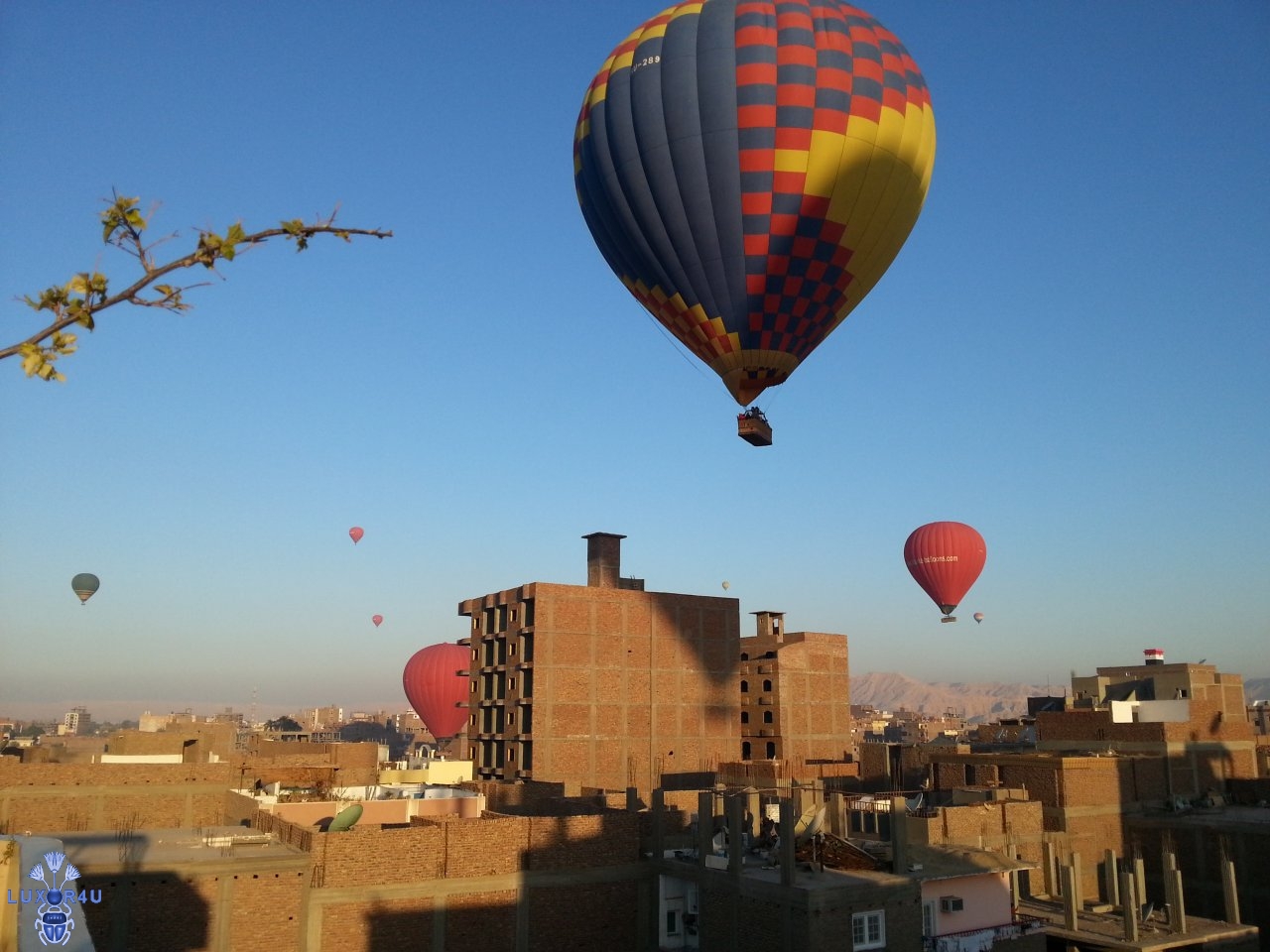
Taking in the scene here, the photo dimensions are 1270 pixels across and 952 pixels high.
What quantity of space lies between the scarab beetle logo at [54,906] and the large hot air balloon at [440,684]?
8977 cm

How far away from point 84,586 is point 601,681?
4516cm

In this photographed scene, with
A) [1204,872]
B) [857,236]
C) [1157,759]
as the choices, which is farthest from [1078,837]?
[857,236]

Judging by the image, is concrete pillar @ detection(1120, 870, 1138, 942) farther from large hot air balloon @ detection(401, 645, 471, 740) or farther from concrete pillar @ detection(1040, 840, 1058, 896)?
large hot air balloon @ detection(401, 645, 471, 740)

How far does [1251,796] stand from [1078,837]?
752 inches

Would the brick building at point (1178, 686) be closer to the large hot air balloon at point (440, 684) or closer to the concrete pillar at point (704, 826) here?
the large hot air balloon at point (440, 684)

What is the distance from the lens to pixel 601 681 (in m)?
77.6

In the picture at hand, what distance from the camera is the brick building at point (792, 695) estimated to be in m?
89.9

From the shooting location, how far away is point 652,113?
4384 centimetres

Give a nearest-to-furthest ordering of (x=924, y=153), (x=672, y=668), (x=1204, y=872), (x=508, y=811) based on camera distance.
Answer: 1. (x=924, y=153)
2. (x=508, y=811)
3. (x=1204, y=872)
4. (x=672, y=668)

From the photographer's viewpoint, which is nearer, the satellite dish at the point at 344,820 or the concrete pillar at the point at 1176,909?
the satellite dish at the point at 344,820

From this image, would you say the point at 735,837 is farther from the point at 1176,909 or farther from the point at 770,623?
the point at 770,623

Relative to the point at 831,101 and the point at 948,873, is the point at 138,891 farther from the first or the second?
the point at 831,101

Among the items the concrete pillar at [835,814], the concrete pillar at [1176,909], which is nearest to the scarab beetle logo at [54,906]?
the concrete pillar at [835,814]

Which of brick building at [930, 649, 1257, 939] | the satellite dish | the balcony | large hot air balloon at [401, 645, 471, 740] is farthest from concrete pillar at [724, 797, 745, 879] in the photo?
large hot air balloon at [401, 645, 471, 740]
